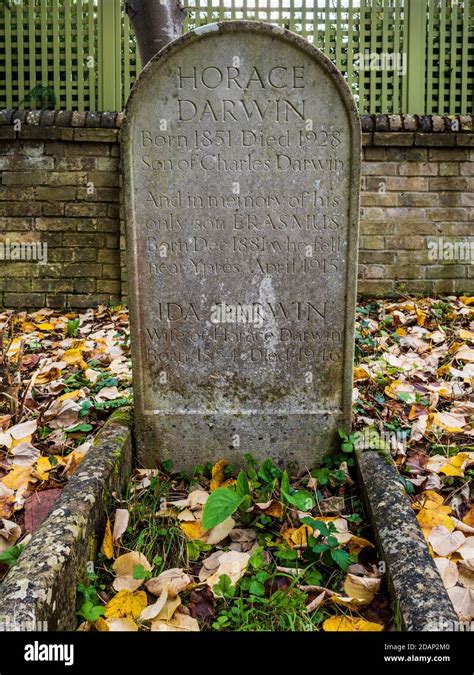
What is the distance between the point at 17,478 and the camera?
2.33 metres

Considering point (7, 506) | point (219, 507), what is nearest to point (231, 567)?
point (219, 507)

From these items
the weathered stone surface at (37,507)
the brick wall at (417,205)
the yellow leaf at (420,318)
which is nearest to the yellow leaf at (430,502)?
the weathered stone surface at (37,507)

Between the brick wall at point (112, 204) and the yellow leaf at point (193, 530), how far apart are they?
342cm

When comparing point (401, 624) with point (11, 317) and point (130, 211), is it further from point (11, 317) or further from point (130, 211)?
point (11, 317)

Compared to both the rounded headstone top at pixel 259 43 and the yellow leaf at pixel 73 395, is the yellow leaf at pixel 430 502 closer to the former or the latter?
the rounded headstone top at pixel 259 43

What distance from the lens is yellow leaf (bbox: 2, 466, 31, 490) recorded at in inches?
90.5

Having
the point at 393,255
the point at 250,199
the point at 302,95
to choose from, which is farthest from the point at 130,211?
the point at 393,255

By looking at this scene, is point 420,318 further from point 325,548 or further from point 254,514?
point 325,548

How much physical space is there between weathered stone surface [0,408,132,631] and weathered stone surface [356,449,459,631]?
88 cm

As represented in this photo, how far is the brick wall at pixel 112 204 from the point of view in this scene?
5.00 m

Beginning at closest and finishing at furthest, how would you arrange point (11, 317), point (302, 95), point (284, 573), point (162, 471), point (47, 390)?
point (284, 573) → point (302, 95) → point (162, 471) → point (47, 390) → point (11, 317)

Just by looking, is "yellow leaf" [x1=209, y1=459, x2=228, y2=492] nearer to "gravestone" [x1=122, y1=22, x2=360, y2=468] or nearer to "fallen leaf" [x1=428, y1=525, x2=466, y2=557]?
"gravestone" [x1=122, y1=22, x2=360, y2=468]
